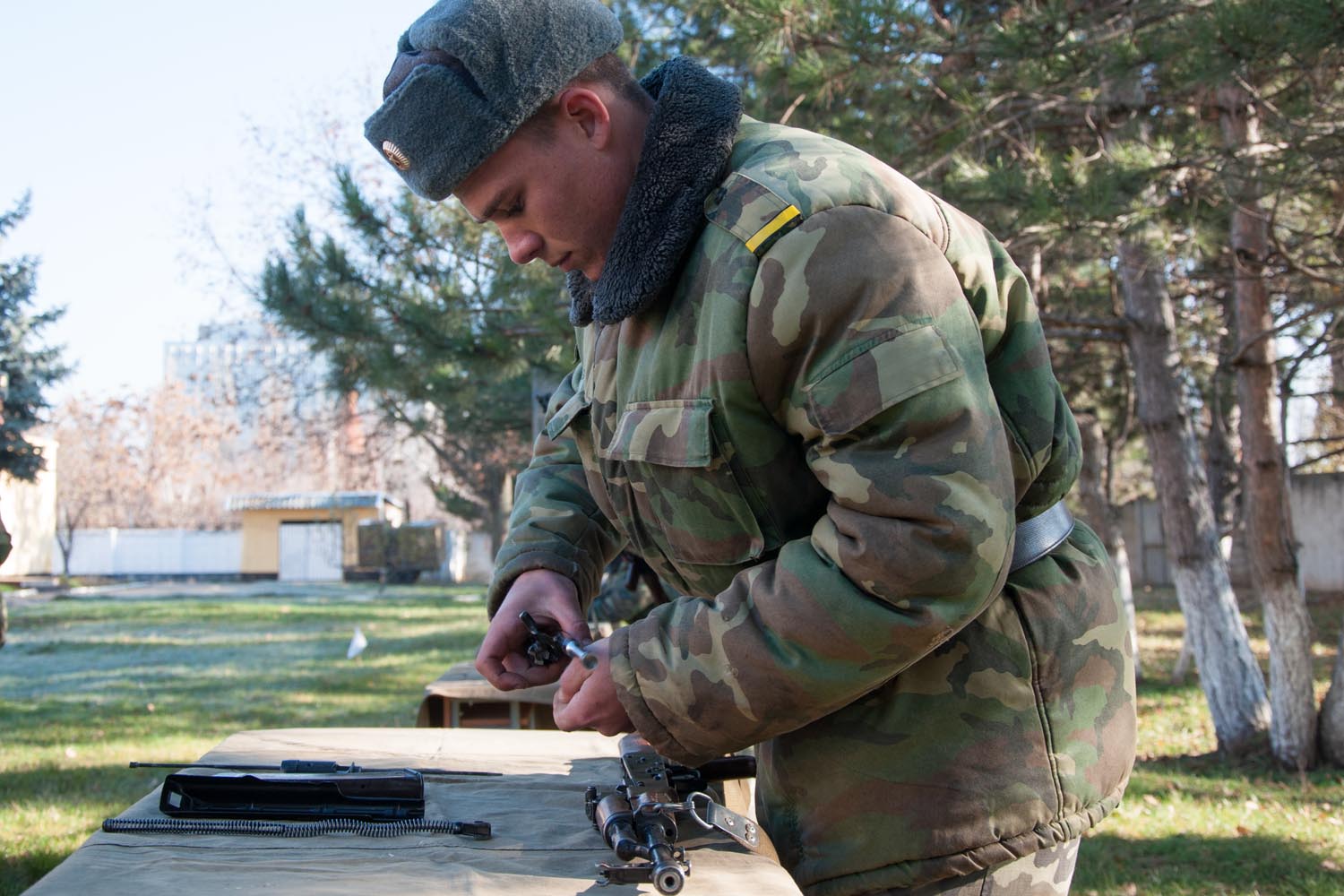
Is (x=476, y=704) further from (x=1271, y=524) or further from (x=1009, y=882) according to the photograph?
(x=1271, y=524)

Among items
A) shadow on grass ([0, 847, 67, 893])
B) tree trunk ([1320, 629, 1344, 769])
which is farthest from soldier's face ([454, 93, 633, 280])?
tree trunk ([1320, 629, 1344, 769])

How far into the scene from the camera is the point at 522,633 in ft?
6.13

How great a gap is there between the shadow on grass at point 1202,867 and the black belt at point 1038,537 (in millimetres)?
3792

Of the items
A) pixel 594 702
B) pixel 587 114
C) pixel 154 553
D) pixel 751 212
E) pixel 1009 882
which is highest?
pixel 154 553

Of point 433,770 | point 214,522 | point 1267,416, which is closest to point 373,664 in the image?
point 1267,416

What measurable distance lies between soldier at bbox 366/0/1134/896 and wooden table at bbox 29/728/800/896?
17cm

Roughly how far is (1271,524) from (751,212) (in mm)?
6804

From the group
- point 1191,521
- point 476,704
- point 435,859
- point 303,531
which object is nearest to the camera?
point 435,859

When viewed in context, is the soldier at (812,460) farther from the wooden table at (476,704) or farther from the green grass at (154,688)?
the green grass at (154,688)

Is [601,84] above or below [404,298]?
below

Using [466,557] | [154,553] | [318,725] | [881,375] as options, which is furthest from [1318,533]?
[154,553]

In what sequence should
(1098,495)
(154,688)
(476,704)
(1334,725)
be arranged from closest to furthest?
1. (476,704)
2. (1334,725)
3. (154,688)
4. (1098,495)

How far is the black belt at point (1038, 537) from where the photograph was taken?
161 cm

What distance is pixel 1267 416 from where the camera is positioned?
7.49m
